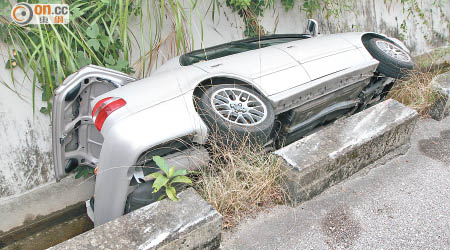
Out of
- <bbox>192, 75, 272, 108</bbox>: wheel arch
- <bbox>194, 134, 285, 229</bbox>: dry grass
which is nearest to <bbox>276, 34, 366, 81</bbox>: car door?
<bbox>192, 75, 272, 108</bbox>: wheel arch

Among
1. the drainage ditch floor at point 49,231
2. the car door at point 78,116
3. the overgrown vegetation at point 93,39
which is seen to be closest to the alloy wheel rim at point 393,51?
the overgrown vegetation at point 93,39

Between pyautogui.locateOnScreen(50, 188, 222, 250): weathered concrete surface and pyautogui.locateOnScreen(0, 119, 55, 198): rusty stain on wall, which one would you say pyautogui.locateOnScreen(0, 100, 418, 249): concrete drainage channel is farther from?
pyautogui.locateOnScreen(0, 119, 55, 198): rusty stain on wall

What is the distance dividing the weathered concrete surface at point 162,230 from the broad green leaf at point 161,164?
0.57ft

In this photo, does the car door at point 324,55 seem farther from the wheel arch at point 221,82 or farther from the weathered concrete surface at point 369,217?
the weathered concrete surface at point 369,217

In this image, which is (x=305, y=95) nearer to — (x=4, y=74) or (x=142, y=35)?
(x=142, y=35)

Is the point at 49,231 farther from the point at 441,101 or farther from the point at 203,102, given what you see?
the point at 441,101

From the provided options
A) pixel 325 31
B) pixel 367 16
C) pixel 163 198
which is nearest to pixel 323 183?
pixel 163 198

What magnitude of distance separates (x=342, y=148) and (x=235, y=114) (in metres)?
0.78

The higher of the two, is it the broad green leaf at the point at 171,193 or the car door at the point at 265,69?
the car door at the point at 265,69

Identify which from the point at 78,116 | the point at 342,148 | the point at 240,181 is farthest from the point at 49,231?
the point at 342,148

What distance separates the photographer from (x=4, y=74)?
3357 millimetres

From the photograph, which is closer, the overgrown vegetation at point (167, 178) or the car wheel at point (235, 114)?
the overgrown vegetation at point (167, 178)

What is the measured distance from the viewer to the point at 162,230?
1954 mm

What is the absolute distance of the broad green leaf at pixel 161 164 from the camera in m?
2.22
